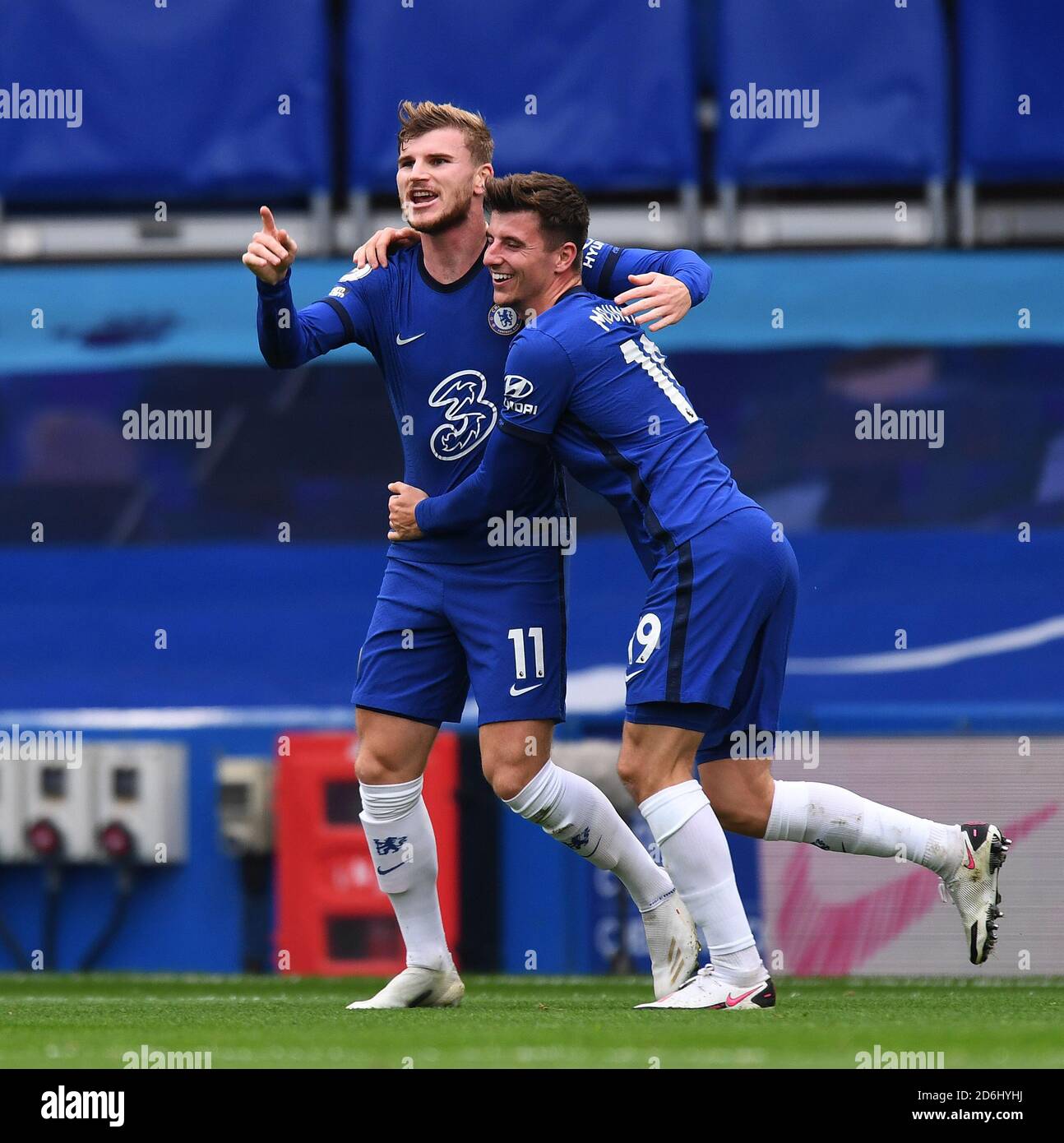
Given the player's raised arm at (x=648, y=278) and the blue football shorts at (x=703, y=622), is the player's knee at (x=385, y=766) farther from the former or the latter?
the player's raised arm at (x=648, y=278)

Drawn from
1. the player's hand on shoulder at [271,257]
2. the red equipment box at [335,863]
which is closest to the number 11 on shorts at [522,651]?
the player's hand on shoulder at [271,257]

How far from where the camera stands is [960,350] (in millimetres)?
8773

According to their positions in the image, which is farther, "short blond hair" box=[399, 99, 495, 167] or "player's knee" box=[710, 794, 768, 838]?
"short blond hair" box=[399, 99, 495, 167]

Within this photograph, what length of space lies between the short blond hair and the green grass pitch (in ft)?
6.31

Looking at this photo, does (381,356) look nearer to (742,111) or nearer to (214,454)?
(214,454)

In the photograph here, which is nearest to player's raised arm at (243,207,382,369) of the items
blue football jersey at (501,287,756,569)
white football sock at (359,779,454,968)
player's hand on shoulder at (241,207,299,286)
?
player's hand on shoulder at (241,207,299,286)

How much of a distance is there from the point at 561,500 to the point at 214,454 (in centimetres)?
409

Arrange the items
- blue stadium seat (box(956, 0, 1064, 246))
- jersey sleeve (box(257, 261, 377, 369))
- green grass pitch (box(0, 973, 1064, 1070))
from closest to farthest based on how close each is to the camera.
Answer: green grass pitch (box(0, 973, 1064, 1070)) → jersey sleeve (box(257, 261, 377, 369)) → blue stadium seat (box(956, 0, 1064, 246))

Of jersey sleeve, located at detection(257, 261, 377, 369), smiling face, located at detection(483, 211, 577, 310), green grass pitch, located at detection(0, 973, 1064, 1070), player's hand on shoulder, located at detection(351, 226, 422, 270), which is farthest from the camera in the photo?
player's hand on shoulder, located at detection(351, 226, 422, 270)

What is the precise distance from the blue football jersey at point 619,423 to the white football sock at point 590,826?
580mm

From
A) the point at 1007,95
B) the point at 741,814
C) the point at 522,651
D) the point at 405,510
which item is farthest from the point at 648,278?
the point at 1007,95

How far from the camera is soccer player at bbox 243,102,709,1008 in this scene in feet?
15.5

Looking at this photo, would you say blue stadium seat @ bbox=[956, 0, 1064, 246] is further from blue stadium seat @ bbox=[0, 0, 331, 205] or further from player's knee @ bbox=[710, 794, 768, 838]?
player's knee @ bbox=[710, 794, 768, 838]

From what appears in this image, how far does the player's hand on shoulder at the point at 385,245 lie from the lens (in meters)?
4.99
